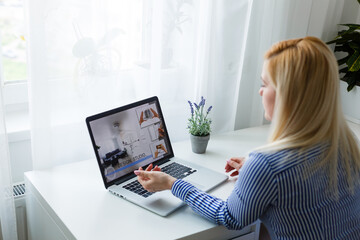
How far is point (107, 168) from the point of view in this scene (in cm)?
141

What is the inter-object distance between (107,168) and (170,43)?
0.56 metres

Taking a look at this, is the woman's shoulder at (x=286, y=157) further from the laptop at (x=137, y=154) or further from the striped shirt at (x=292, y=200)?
the laptop at (x=137, y=154)

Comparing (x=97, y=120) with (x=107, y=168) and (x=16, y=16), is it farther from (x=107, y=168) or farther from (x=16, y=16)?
(x=16, y=16)

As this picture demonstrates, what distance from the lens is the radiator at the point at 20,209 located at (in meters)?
1.60

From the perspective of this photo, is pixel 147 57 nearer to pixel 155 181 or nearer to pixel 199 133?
pixel 199 133

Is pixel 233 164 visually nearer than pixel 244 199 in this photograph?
No

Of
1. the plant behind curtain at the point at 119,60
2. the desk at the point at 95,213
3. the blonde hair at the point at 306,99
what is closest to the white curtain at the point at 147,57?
the plant behind curtain at the point at 119,60

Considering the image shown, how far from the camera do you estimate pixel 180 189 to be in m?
1.30

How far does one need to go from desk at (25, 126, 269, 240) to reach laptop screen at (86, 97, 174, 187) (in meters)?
0.09

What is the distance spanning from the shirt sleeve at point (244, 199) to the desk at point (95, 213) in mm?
50

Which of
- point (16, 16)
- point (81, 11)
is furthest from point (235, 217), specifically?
point (16, 16)

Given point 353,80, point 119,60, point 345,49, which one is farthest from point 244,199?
point 345,49

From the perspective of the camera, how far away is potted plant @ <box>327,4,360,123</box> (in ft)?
6.64

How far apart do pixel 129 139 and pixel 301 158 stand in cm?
59
